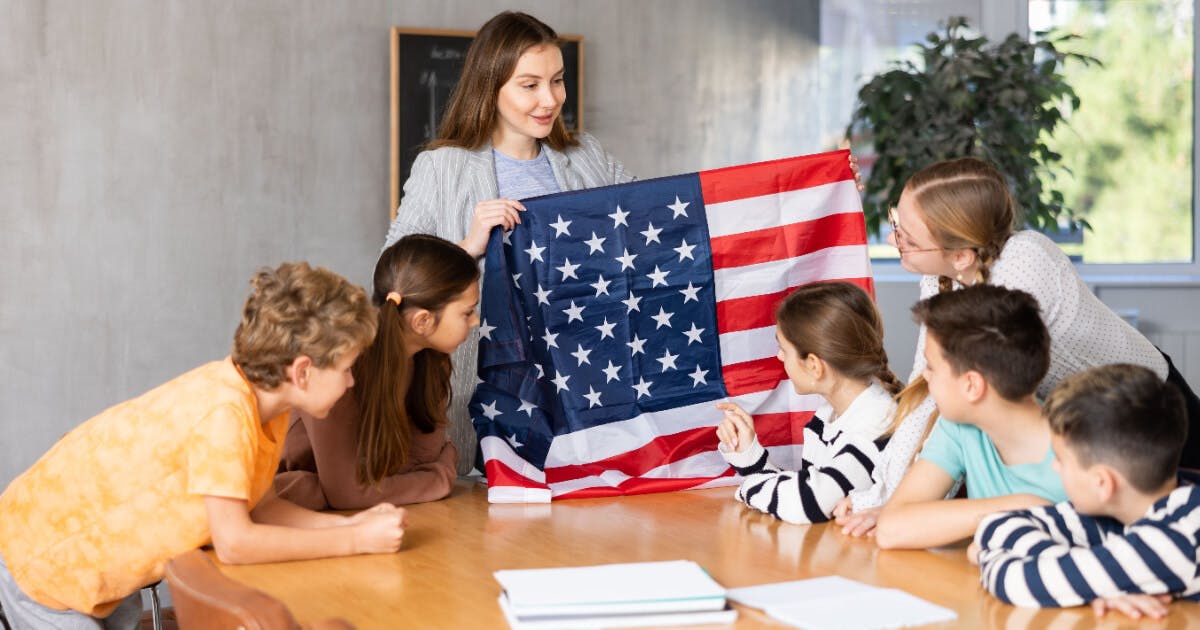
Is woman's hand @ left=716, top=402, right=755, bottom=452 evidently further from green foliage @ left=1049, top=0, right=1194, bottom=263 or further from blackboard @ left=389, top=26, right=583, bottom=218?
green foliage @ left=1049, top=0, right=1194, bottom=263

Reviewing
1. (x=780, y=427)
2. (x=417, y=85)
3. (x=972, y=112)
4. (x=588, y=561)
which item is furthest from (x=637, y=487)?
(x=972, y=112)

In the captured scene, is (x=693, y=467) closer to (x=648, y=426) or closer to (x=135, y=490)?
(x=648, y=426)

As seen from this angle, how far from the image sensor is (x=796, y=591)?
178cm

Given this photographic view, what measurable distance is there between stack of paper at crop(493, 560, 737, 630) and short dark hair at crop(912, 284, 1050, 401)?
600 millimetres

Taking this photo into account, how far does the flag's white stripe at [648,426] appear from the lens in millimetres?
2727

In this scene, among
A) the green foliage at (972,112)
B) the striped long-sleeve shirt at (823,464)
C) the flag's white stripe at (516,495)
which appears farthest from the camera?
the green foliage at (972,112)

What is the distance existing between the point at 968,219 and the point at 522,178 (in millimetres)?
1199

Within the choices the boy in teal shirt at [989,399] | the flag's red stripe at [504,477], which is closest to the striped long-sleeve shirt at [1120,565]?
the boy in teal shirt at [989,399]

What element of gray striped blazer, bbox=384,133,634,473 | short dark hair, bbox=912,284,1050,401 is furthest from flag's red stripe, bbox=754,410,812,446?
short dark hair, bbox=912,284,1050,401

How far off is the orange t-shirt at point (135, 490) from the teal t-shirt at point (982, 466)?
1.20 m

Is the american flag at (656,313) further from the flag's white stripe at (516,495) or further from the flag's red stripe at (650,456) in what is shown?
the flag's white stripe at (516,495)

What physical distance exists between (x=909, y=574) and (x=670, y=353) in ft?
3.47

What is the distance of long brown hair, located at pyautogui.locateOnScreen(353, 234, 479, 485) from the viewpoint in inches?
94.0

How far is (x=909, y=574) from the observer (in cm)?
189
